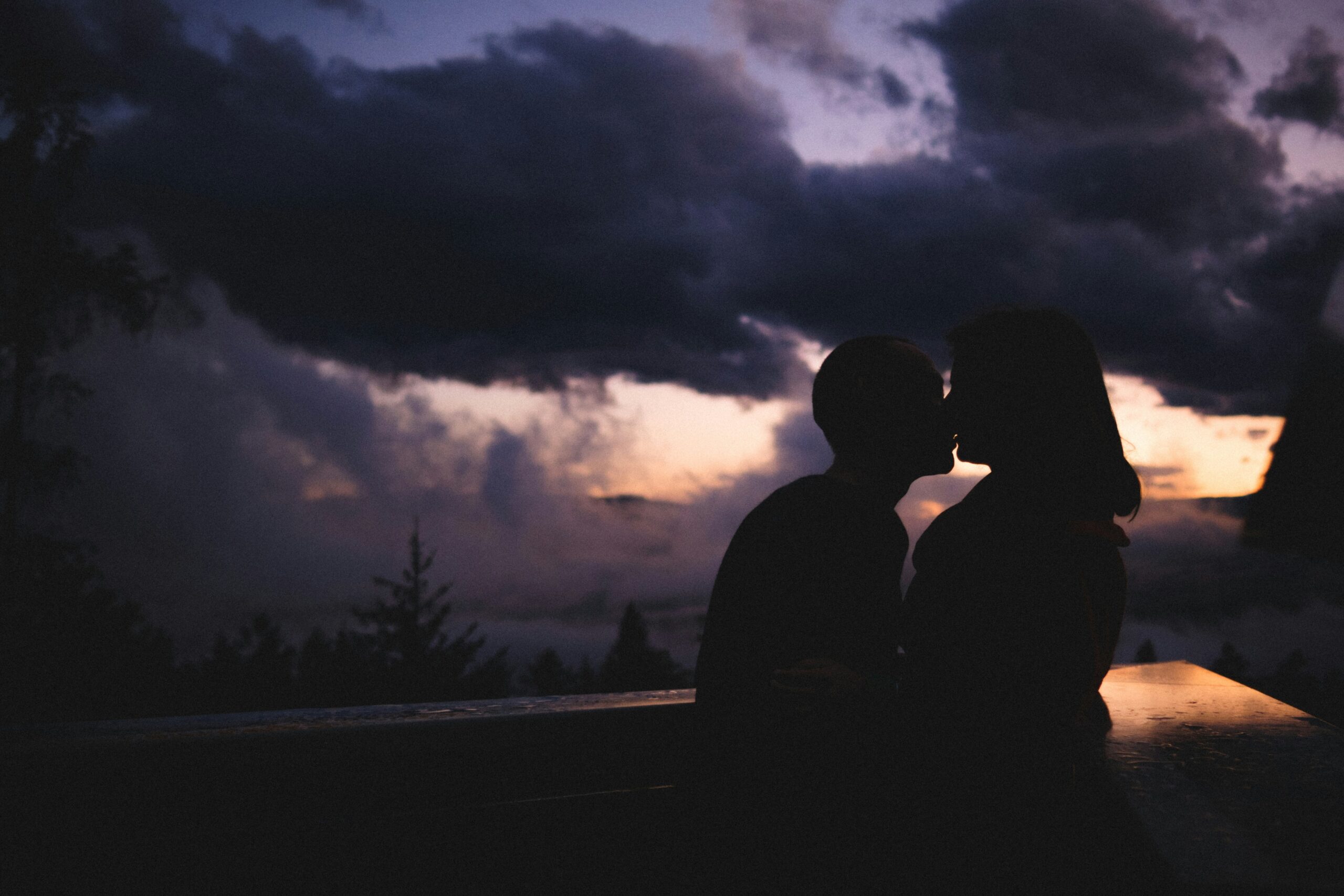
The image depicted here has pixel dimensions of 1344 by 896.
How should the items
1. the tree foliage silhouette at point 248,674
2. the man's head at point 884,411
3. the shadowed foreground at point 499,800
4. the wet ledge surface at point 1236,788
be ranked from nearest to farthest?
the wet ledge surface at point 1236,788, the shadowed foreground at point 499,800, the man's head at point 884,411, the tree foliage silhouette at point 248,674

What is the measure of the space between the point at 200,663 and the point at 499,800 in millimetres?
34081

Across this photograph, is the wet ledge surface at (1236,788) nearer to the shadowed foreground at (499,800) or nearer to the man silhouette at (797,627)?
the shadowed foreground at (499,800)

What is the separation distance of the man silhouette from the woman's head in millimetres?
368

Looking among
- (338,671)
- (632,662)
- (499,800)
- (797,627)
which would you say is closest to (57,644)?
(499,800)

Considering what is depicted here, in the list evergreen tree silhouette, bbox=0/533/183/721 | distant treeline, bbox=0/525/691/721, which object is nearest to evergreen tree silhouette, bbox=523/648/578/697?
distant treeline, bbox=0/525/691/721

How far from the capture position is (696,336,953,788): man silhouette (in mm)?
1976

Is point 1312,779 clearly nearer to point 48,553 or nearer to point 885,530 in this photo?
point 885,530

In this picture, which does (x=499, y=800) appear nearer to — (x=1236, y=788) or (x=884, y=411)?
(x=884, y=411)

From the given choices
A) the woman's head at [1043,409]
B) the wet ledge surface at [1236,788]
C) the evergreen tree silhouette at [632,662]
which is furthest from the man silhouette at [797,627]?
the evergreen tree silhouette at [632,662]

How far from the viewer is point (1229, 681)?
3.37 meters

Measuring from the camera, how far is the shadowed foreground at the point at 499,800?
1601mm

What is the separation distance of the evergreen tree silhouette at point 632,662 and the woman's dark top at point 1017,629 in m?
56.8

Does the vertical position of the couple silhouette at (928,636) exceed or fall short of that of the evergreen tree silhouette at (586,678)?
it exceeds it

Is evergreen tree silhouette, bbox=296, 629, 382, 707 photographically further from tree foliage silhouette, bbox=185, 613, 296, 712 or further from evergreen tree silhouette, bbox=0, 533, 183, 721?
evergreen tree silhouette, bbox=0, 533, 183, 721
